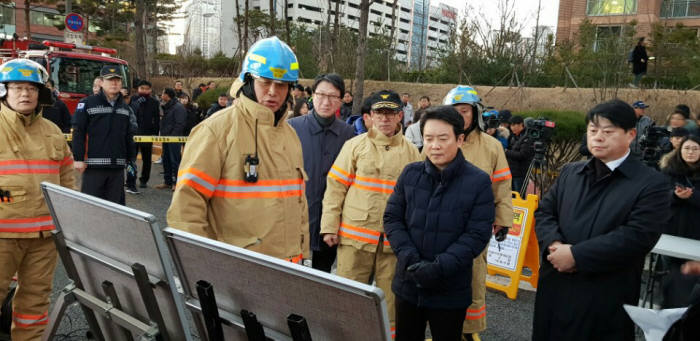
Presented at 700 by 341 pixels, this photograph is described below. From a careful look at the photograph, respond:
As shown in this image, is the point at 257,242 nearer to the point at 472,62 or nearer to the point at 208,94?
the point at 472,62

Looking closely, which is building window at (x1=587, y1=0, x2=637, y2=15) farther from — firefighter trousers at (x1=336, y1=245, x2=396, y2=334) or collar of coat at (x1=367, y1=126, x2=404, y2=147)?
firefighter trousers at (x1=336, y1=245, x2=396, y2=334)

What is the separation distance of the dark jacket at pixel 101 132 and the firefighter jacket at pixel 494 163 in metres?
4.28

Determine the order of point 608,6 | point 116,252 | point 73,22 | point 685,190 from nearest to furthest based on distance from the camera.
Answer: point 116,252 < point 685,190 < point 73,22 < point 608,6

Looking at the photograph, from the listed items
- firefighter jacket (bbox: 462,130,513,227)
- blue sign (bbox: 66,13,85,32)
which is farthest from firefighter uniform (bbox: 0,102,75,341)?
blue sign (bbox: 66,13,85,32)

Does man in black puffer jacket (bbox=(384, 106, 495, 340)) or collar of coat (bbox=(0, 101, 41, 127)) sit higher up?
collar of coat (bbox=(0, 101, 41, 127))

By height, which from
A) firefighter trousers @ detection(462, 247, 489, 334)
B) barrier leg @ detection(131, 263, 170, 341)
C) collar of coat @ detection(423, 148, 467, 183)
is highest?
collar of coat @ detection(423, 148, 467, 183)

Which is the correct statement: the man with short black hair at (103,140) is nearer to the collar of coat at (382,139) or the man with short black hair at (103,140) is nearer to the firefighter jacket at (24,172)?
the firefighter jacket at (24,172)

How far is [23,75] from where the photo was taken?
11.5ft

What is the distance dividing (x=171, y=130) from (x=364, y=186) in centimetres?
758

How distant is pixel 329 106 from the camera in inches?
171

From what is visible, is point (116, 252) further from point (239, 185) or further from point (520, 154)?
point (520, 154)

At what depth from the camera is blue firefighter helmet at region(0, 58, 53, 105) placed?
347cm

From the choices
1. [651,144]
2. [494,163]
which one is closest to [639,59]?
[651,144]

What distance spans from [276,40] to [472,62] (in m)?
18.3
